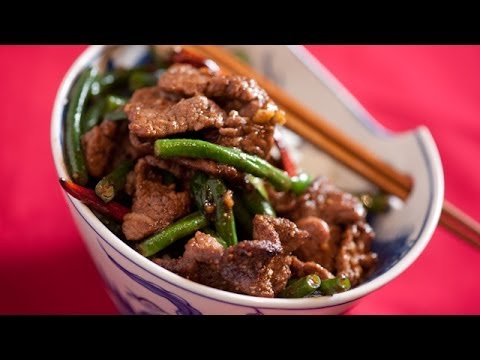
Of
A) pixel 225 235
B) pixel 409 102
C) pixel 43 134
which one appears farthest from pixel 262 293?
pixel 409 102

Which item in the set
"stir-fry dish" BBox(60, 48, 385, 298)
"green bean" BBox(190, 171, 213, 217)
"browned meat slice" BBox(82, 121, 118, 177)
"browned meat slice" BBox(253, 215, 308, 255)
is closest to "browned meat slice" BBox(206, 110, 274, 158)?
"stir-fry dish" BBox(60, 48, 385, 298)

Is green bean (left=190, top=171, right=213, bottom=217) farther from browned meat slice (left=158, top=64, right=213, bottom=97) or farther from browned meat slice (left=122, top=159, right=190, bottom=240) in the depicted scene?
browned meat slice (left=158, top=64, right=213, bottom=97)

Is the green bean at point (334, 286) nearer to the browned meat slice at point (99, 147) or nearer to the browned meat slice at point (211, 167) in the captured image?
the browned meat slice at point (211, 167)

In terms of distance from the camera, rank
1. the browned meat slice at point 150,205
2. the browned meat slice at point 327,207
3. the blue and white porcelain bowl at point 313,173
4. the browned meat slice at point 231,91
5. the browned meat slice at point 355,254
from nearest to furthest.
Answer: the blue and white porcelain bowl at point 313,173, the browned meat slice at point 150,205, the browned meat slice at point 231,91, the browned meat slice at point 355,254, the browned meat slice at point 327,207

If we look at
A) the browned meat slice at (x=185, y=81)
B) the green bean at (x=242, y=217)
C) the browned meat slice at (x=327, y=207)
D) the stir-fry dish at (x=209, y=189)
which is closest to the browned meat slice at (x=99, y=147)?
the stir-fry dish at (x=209, y=189)

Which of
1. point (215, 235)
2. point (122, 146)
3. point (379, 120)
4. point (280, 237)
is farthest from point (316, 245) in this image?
point (379, 120)

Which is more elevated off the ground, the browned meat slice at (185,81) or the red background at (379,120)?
the browned meat slice at (185,81)

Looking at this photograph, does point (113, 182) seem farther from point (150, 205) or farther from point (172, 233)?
point (172, 233)

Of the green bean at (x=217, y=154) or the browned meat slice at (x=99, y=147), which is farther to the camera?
the browned meat slice at (x=99, y=147)
